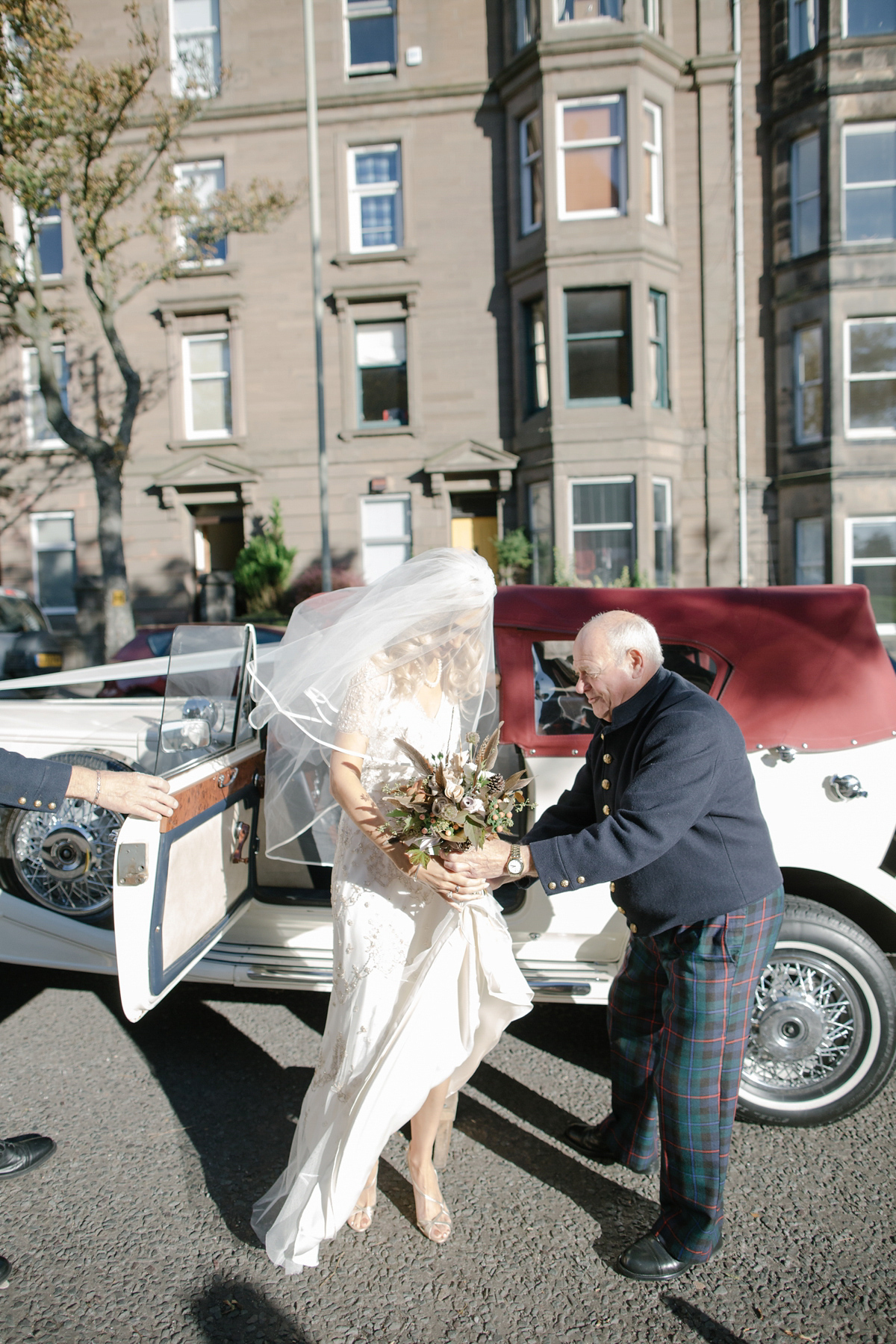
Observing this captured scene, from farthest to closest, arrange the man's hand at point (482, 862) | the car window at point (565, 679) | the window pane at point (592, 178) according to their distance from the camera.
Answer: the window pane at point (592, 178), the car window at point (565, 679), the man's hand at point (482, 862)

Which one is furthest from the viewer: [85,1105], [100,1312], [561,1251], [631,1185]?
[85,1105]

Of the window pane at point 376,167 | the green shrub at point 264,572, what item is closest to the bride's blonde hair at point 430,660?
the green shrub at point 264,572

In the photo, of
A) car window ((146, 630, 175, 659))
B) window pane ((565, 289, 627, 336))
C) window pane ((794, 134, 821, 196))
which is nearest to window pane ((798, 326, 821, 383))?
window pane ((794, 134, 821, 196))

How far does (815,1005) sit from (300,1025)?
221 centimetres

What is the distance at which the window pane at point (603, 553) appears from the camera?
1595 centimetres

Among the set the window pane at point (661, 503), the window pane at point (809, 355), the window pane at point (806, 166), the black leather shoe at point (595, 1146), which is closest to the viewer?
the black leather shoe at point (595, 1146)

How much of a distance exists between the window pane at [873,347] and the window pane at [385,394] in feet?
28.4

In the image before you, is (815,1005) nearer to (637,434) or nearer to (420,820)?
(420,820)

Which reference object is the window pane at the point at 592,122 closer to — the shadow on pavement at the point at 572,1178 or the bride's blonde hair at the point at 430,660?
the bride's blonde hair at the point at 430,660

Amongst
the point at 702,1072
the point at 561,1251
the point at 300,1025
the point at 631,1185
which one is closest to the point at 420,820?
the point at 702,1072

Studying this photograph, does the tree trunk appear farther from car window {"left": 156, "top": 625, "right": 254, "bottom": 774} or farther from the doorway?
car window {"left": 156, "top": 625, "right": 254, "bottom": 774}

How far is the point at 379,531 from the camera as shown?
17.4 meters

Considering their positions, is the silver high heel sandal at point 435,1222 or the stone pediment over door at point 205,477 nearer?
the silver high heel sandal at point 435,1222

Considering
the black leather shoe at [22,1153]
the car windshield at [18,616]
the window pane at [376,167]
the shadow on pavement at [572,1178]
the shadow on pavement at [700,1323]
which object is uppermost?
the window pane at [376,167]
